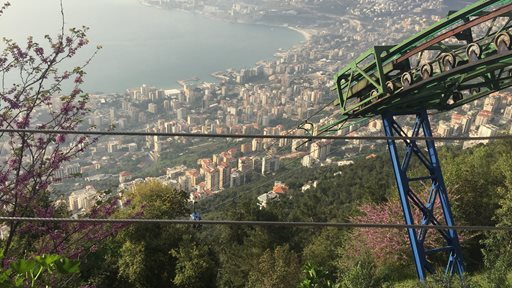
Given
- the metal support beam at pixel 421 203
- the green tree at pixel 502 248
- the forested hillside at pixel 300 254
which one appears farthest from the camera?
the forested hillside at pixel 300 254

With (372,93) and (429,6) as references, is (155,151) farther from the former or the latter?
(429,6)

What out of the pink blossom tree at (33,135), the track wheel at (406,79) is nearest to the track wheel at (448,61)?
the track wheel at (406,79)

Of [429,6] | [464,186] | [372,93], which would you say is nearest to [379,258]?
[464,186]

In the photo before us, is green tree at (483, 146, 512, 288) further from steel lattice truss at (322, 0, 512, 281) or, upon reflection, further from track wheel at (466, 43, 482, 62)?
track wheel at (466, 43, 482, 62)

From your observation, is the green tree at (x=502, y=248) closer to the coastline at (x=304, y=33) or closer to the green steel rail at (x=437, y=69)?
the green steel rail at (x=437, y=69)

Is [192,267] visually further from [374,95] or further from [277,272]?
[374,95]

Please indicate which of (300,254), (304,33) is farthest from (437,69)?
(304,33)
